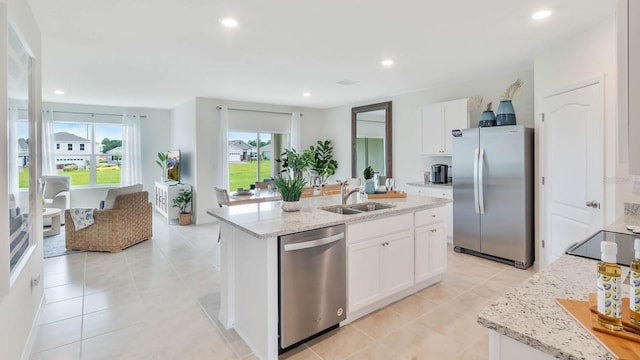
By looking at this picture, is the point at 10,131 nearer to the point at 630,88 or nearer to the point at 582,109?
the point at 630,88

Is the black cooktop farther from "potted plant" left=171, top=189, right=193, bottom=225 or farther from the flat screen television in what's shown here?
the flat screen television

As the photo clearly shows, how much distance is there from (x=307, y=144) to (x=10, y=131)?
6229mm

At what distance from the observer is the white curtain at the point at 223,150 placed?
260 inches

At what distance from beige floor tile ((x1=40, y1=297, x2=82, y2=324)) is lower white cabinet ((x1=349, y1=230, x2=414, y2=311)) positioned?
246cm

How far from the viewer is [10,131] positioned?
179cm

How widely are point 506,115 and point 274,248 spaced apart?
139 inches

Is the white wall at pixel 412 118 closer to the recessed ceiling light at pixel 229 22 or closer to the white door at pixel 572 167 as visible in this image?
the white door at pixel 572 167

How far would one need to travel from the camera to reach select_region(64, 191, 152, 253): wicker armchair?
457cm


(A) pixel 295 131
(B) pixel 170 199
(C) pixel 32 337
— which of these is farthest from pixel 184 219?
(C) pixel 32 337

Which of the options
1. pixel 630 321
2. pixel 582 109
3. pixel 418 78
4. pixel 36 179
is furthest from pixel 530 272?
pixel 36 179

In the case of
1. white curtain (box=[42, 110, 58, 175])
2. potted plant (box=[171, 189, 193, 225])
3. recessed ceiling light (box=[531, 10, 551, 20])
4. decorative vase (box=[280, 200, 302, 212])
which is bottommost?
potted plant (box=[171, 189, 193, 225])

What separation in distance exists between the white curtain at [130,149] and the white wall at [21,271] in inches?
202

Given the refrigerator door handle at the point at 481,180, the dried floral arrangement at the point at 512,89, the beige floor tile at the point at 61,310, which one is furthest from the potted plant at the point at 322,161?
the beige floor tile at the point at 61,310

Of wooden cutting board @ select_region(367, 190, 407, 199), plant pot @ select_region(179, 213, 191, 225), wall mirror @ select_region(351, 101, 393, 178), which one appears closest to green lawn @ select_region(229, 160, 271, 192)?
A: plant pot @ select_region(179, 213, 191, 225)
